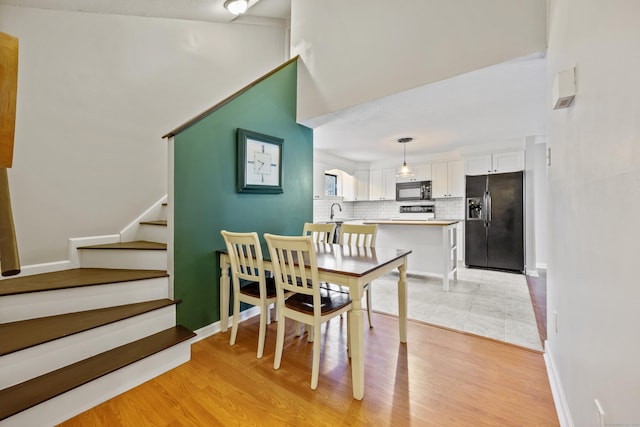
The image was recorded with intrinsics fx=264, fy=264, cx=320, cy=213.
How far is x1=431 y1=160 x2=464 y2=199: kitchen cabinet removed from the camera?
18.6 feet

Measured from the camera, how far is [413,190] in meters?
6.21

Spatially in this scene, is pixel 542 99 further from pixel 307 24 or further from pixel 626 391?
pixel 626 391

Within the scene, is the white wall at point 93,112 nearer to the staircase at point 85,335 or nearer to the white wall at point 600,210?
the staircase at point 85,335

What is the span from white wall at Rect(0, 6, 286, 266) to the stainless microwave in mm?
4585

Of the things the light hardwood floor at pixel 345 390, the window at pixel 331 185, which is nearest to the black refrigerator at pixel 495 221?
the window at pixel 331 185

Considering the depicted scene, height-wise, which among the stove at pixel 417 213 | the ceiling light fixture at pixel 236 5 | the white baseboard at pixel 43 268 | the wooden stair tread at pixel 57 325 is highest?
the ceiling light fixture at pixel 236 5

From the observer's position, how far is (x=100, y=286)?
1.92 metres

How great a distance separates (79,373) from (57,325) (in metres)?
0.36

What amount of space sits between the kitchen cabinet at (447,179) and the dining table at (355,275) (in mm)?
4209

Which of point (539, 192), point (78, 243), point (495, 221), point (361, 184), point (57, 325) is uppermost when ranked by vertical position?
point (361, 184)

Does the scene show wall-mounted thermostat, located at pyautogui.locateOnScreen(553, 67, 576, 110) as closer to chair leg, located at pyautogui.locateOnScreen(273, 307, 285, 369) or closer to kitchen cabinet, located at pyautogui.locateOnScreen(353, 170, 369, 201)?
chair leg, located at pyautogui.locateOnScreen(273, 307, 285, 369)

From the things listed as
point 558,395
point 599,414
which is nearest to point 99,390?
point 599,414

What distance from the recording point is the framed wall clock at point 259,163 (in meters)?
2.62

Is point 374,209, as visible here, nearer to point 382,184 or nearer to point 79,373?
point 382,184
